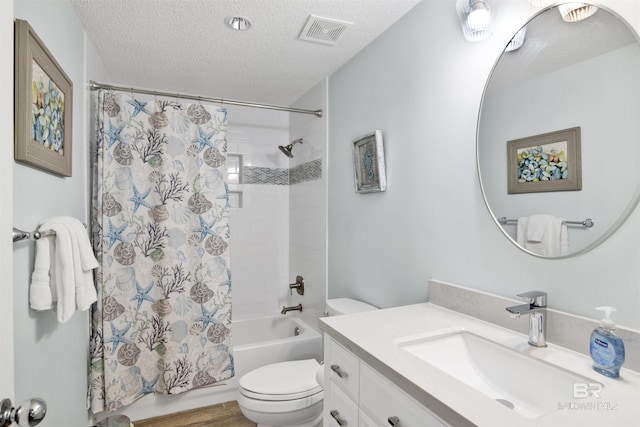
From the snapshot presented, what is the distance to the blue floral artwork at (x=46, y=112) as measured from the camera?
42.5 inches

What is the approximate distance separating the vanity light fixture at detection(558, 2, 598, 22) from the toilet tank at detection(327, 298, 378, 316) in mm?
1473

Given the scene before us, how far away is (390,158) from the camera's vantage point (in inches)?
71.2

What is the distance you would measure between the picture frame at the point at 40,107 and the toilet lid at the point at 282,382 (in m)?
1.30

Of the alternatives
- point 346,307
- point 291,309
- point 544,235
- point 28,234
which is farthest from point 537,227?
point 291,309

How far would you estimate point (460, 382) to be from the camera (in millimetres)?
785

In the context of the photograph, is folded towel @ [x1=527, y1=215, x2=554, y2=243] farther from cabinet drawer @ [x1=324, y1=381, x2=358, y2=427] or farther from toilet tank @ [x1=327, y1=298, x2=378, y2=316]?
toilet tank @ [x1=327, y1=298, x2=378, y2=316]

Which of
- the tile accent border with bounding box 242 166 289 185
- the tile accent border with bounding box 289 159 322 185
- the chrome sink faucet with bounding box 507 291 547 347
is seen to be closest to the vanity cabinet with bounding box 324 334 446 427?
the chrome sink faucet with bounding box 507 291 547 347

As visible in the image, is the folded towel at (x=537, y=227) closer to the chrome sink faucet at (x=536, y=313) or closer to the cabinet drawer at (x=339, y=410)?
the chrome sink faucet at (x=536, y=313)

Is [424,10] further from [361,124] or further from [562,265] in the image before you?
[562,265]

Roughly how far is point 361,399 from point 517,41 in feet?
4.14

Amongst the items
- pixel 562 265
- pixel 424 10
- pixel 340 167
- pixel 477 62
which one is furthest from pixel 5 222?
pixel 340 167

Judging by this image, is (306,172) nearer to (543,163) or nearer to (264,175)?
(264,175)

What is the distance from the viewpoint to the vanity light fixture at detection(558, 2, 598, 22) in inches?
39.0

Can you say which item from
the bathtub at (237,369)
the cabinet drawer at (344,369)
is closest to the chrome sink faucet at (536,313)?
the cabinet drawer at (344,369)
